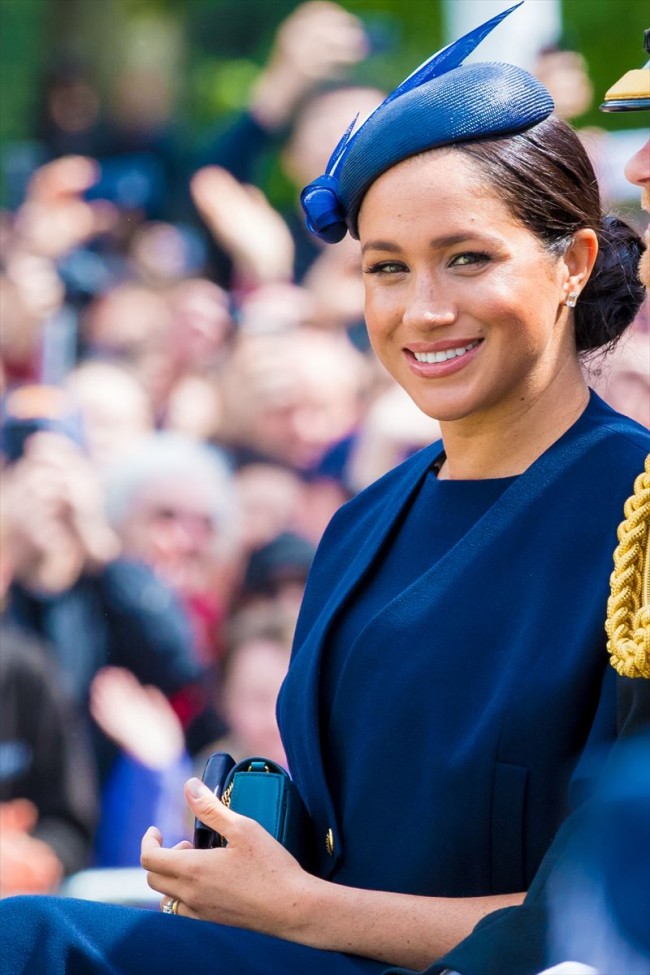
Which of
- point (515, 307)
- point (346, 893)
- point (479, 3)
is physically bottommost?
point (346, 893)

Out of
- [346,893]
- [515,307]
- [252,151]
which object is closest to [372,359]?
[252,151]

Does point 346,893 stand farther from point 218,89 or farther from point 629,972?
point 218,89

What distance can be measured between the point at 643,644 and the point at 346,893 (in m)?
0.54

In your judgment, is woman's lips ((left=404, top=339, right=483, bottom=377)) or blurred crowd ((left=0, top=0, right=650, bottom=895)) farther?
blurred crowd ((left=0, top=0, right=650, bottom=895))

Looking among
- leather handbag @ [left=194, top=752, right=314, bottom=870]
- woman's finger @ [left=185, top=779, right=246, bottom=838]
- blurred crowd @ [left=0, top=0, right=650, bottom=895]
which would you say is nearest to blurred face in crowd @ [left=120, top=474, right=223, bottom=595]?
blurred crowd @ [left=0, top=0, right=650, bottom=895]

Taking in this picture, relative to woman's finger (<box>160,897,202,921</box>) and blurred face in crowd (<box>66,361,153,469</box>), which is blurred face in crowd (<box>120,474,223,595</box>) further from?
woman's finger (<box>160,897,202,921</box>)

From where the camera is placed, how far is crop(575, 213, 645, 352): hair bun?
7.30 feet

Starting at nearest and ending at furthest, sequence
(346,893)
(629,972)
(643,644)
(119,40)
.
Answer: (629,972)
(643,644)
(346,893)
(119,40)

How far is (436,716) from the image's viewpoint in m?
1.99

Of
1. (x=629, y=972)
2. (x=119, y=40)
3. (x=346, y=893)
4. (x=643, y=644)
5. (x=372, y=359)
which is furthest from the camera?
(x=119, y=40)

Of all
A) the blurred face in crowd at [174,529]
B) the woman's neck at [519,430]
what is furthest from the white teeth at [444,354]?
the blurred face in crowd at [174,529]

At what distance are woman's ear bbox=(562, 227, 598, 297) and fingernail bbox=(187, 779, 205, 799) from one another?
0.84 meters

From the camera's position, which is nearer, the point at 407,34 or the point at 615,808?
the point at 615,808

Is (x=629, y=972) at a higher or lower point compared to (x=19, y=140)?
lower
